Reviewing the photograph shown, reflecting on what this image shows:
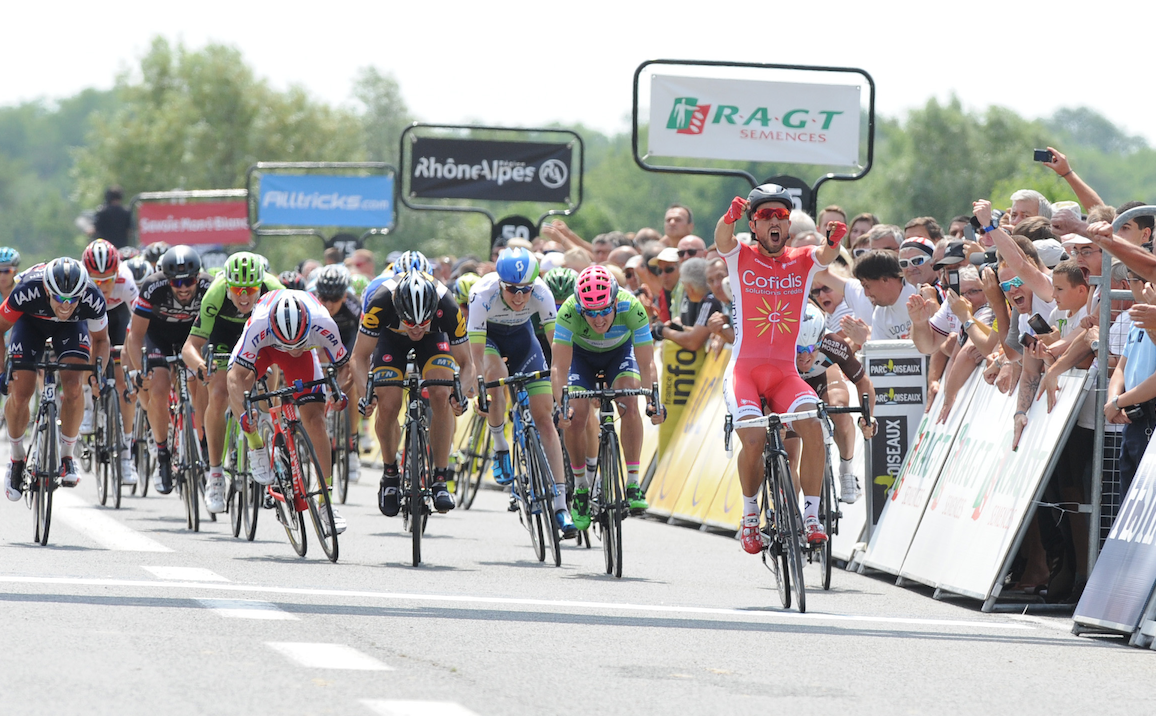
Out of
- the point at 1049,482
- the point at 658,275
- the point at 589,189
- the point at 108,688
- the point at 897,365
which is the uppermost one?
the point at 589,189

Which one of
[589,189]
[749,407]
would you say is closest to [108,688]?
[749,407]

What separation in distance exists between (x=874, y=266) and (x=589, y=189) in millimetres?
162923

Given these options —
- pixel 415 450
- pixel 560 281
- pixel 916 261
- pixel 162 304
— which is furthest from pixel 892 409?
pixel 162 304

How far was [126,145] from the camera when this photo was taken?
297 feet

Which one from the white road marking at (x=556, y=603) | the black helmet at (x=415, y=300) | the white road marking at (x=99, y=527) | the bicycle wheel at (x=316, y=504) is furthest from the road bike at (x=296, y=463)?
the white road marking at (x=556, y=603)

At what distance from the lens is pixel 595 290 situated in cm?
1143

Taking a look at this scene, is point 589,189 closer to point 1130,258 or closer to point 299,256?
point 299,256

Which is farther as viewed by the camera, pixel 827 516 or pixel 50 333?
pixel 50 333

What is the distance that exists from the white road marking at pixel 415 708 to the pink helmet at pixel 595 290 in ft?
18.1

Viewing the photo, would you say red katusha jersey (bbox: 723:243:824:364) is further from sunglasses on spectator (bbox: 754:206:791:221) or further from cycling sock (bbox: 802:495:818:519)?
cycling sock (bbox: 802:495:818:519)

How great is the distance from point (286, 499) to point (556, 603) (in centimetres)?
270

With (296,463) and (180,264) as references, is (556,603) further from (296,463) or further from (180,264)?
(180,264)

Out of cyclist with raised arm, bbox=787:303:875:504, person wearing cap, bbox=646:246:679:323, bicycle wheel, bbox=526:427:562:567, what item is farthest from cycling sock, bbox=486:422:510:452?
person wearing cap, bbox=646:246:679:323

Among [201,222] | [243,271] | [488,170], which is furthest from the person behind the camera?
[201,222]
